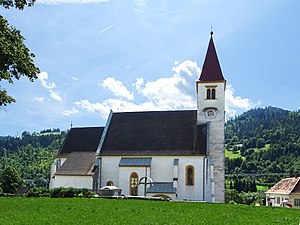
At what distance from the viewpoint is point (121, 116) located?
163 ft

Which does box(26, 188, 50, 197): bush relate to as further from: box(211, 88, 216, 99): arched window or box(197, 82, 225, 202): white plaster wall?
box(211, 88, 216, 99): arched window

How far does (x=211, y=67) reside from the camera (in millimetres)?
46406

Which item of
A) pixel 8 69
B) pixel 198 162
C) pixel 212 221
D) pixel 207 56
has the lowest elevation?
pixel 212 221

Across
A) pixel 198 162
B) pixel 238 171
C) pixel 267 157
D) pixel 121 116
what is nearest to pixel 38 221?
pixel 198 162

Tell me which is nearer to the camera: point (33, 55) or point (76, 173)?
point (33, 55)

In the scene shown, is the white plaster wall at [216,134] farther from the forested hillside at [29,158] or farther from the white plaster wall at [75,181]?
the forested hillside at [29,158]

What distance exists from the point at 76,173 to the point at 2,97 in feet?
91.0

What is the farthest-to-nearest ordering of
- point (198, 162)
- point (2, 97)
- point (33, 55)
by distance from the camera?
point (198, 162), point (2, 97), point (33, 55)

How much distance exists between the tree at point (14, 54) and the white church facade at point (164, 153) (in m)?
26.7

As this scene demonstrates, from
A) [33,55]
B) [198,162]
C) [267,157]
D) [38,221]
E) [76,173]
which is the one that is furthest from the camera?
[267,157]

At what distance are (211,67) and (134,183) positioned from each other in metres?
16.2

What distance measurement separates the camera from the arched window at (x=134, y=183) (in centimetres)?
4331

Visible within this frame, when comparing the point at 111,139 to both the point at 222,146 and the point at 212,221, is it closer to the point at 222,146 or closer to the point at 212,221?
the point at 222,146

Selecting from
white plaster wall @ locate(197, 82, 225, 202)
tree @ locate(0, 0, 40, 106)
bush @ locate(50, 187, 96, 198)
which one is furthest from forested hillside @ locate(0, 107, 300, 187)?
tree @ locate(0, 0, 40, 106)
